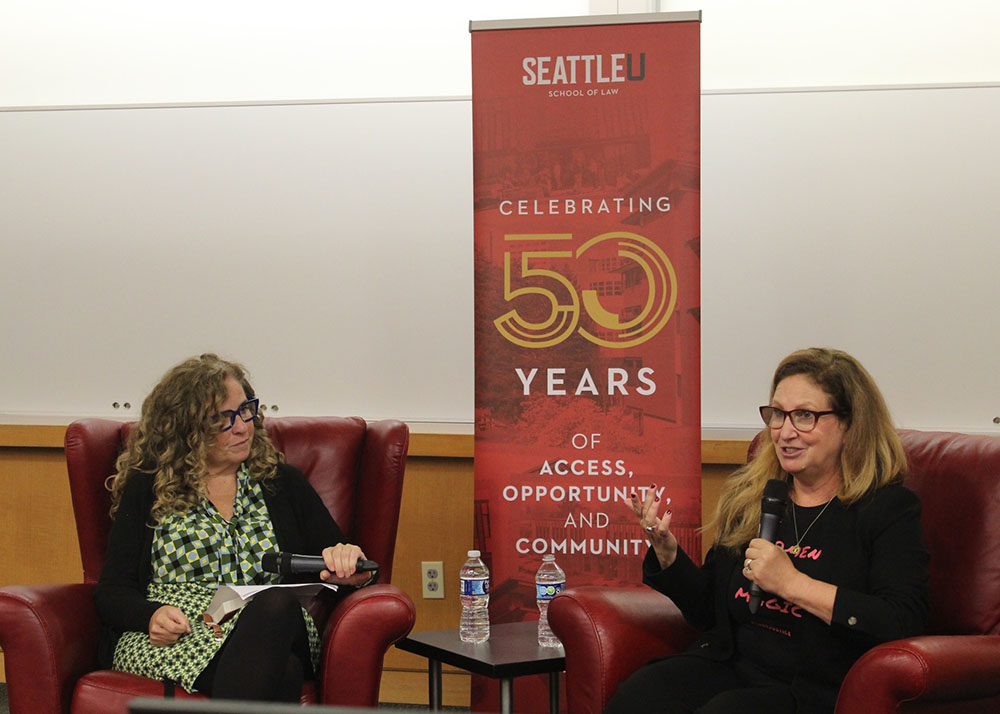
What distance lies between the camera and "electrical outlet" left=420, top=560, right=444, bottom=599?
3.74 metres

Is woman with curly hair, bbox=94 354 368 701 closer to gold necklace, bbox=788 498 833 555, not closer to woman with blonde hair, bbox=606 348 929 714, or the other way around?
woman with blonde hair, bbox=606 348 929 714

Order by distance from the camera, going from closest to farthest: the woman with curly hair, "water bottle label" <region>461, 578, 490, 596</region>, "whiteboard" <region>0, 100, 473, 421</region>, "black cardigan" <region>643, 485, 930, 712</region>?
"black cardigan" <region>643, 485, 930, 712</region>, the woman with curly hair, "water bottle label" <region>461, 578, 490, 596</region>, "whiteboard" <region>0, 100, 473, 421</region>

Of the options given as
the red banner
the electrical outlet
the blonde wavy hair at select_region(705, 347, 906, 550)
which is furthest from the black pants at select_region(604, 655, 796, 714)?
the electrical outlet

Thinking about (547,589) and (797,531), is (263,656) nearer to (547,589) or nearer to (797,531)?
(547,589)

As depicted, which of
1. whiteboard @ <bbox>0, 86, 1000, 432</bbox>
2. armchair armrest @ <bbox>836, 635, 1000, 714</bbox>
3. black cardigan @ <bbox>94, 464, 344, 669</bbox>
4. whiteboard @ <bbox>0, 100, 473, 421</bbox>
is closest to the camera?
armchair armrest @ <bbox>836, 635, 1000, 714</bbox>

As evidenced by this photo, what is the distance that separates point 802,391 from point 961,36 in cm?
180

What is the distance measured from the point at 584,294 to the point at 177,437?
1143 millimetres

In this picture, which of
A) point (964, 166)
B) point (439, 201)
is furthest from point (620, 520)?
point (964, 166)

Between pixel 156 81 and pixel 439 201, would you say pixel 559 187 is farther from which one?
pixel 156 81

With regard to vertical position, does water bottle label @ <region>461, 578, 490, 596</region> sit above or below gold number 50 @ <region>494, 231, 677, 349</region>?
below

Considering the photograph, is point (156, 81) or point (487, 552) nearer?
point (487, 552)

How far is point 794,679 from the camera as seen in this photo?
2.20 meters

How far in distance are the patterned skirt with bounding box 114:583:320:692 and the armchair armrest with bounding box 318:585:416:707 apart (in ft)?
0.45

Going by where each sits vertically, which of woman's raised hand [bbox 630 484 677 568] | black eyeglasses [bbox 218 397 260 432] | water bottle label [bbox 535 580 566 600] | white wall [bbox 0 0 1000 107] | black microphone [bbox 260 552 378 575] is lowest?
water bottle label [bbox 535 580 566 600]
